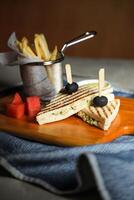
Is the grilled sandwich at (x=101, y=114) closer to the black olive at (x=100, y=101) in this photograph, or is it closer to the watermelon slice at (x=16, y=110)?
the black olive at (x=100, y=101)

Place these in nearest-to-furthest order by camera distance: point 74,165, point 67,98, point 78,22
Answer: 1. point 74,165
2. point 67,98
3. point 78,22

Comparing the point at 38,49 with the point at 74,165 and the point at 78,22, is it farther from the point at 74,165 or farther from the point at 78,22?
the point at 78,22

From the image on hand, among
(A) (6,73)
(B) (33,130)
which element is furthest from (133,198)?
(A) (6,73)

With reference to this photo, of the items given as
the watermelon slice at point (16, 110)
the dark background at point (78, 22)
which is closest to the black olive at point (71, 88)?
the watermelon slice at point (16, 110)

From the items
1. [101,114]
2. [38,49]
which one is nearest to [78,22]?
[38,49]

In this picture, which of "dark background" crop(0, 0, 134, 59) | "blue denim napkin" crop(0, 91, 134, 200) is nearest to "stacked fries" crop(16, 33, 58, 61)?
"blue denim napkin" crop(0, 91, 134, 200)

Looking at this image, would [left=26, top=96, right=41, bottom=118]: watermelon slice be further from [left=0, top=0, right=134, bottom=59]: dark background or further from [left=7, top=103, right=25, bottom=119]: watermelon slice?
[left=0, top=0, right=134, bottom=59]: dark background
